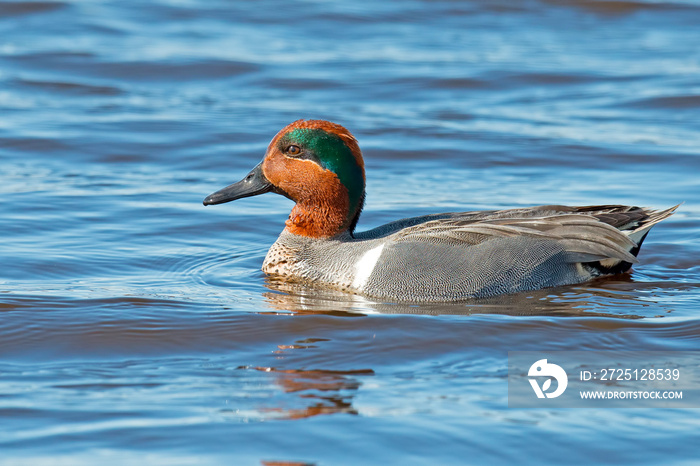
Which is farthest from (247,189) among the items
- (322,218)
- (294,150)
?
(322,218)

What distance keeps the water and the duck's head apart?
608 mm

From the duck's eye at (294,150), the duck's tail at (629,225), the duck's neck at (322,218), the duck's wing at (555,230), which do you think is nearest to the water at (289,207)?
the duck's tail at (629,225)

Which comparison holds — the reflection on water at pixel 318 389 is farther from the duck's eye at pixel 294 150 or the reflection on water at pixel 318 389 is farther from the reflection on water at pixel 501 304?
the duck's eye at pixel 294 150

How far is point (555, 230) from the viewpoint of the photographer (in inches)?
302

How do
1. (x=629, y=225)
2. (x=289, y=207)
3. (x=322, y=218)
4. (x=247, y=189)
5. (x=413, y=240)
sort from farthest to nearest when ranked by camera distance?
1. (x=289, y=207)
2. (x=247, y=189)
3. (x=322, y=218)
4. (x=629, y=225)
5. (x=413, y=240)

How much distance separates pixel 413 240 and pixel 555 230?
3.53 feet

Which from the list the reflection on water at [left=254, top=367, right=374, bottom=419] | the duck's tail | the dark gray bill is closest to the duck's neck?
the dark gray bill

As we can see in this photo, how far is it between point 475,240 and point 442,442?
2629 mm

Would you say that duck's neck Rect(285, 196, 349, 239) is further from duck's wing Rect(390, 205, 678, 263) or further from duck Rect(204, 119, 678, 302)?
duck's wing Rect(390, 205, 678, 263)

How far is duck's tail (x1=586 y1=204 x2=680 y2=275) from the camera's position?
7.94m

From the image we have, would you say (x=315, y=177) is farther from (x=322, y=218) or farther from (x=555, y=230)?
(x=555, y=230)

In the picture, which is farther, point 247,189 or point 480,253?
point 247,189

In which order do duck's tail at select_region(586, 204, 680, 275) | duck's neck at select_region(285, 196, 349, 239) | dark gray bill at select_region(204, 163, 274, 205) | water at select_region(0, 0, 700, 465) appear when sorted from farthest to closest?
dark gray bill at select_region(204, 163, 274, 205) → duck's neck at select_region(285, 196, 349, 239) → duck's tail at select_region(586, 204, 680, 275) → water at select_region(0, 0, 700, 465)

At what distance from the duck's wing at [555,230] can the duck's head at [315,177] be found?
2.03ft
